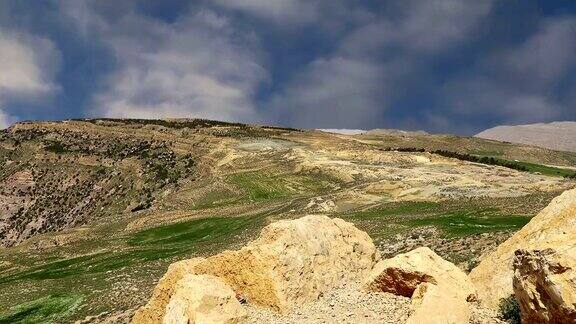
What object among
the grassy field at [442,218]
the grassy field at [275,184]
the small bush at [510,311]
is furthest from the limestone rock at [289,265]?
the grassy field at [275,184]

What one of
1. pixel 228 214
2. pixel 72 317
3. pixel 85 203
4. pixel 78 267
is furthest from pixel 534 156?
pixel 72 317

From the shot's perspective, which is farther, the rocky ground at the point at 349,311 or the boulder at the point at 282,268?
the boulder at the point at 282,268

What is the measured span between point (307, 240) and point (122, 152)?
12924cm

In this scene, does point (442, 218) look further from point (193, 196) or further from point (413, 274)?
point (193, 196)

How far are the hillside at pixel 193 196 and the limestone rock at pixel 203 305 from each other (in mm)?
17187

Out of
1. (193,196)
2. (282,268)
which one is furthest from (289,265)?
(193,196)

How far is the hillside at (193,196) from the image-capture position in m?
49.9

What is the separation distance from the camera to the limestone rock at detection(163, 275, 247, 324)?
54.1 ft

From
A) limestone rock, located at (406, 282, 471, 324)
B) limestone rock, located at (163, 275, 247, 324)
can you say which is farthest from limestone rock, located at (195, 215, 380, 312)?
limestone rock, located at (406, 282, 471, 324)

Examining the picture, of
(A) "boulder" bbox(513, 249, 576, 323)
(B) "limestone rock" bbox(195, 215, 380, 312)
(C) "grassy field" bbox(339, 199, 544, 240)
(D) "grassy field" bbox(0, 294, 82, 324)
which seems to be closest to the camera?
(A) "boulder" bbox(513, 249, 576, 323)

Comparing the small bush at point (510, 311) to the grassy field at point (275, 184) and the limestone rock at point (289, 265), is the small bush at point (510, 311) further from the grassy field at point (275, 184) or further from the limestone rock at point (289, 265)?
the grassy field at point (275, 184)

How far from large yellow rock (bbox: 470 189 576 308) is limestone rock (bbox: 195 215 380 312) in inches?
192

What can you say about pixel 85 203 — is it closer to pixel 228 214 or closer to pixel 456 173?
pixel 228 214

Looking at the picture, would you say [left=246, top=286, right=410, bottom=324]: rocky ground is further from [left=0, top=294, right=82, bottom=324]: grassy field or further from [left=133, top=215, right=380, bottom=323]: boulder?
[left=0, top=294, right=82, bottom=324]: grassy field
